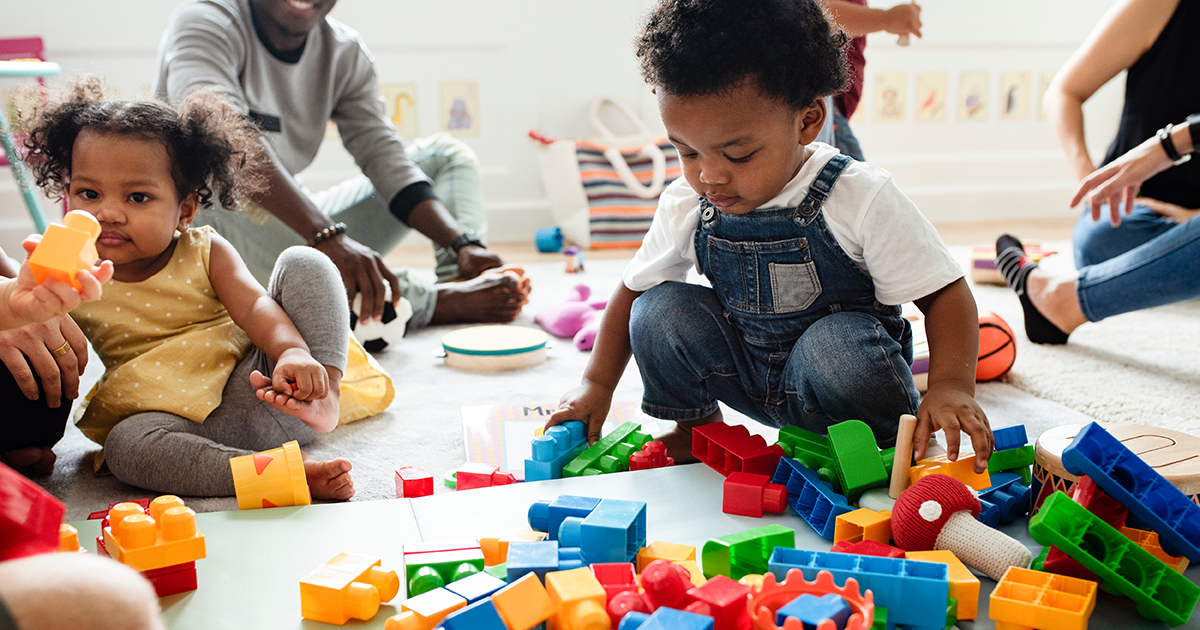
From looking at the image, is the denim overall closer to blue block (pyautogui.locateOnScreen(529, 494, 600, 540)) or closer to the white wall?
blue block (pyautogui.locateOnScreen(529, 494, 600, 540))

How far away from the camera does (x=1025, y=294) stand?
1466mm

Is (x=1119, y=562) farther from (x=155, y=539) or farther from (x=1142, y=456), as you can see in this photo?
(x=155, y=539)

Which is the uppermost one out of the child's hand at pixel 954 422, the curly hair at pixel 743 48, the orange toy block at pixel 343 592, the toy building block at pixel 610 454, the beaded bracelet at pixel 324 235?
the curly hair at pixel 743 48

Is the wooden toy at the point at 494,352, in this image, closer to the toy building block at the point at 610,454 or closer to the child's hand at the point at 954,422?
the toy building block at the point at 610,454

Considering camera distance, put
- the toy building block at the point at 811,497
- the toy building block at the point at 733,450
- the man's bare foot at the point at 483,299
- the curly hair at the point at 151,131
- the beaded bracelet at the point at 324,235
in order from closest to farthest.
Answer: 1. the toy building block at the point at 811,497
2. the toy building block at the point at 733,450
3. the curly hair at the point at 151,131
4. the beaded bracelet at the point at 324,235
5. the man's bare foot at the point at 483,299

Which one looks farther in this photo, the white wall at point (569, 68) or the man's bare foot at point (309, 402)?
the white wall at point (569, 68)

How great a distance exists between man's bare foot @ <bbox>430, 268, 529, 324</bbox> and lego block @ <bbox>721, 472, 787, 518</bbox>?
923 millimetres

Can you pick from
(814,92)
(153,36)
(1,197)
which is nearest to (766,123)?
(814,92)

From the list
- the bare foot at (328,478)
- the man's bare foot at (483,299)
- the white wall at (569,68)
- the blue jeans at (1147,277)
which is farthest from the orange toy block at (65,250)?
the white wall at (569,68)

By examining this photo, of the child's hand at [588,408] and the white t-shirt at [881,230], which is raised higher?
the white t-shirt at [881,230]

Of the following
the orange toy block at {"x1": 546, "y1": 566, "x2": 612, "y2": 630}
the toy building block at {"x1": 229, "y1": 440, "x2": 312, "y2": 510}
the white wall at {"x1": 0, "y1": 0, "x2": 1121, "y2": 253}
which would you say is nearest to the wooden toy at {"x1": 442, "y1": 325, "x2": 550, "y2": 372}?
the toy building block at {"x1": 229, "y1": 440, "x2": 312, "y2": 510}

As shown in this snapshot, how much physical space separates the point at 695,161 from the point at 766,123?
0.07m

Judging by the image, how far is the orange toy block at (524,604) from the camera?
56cm

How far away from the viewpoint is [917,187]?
2996mm
